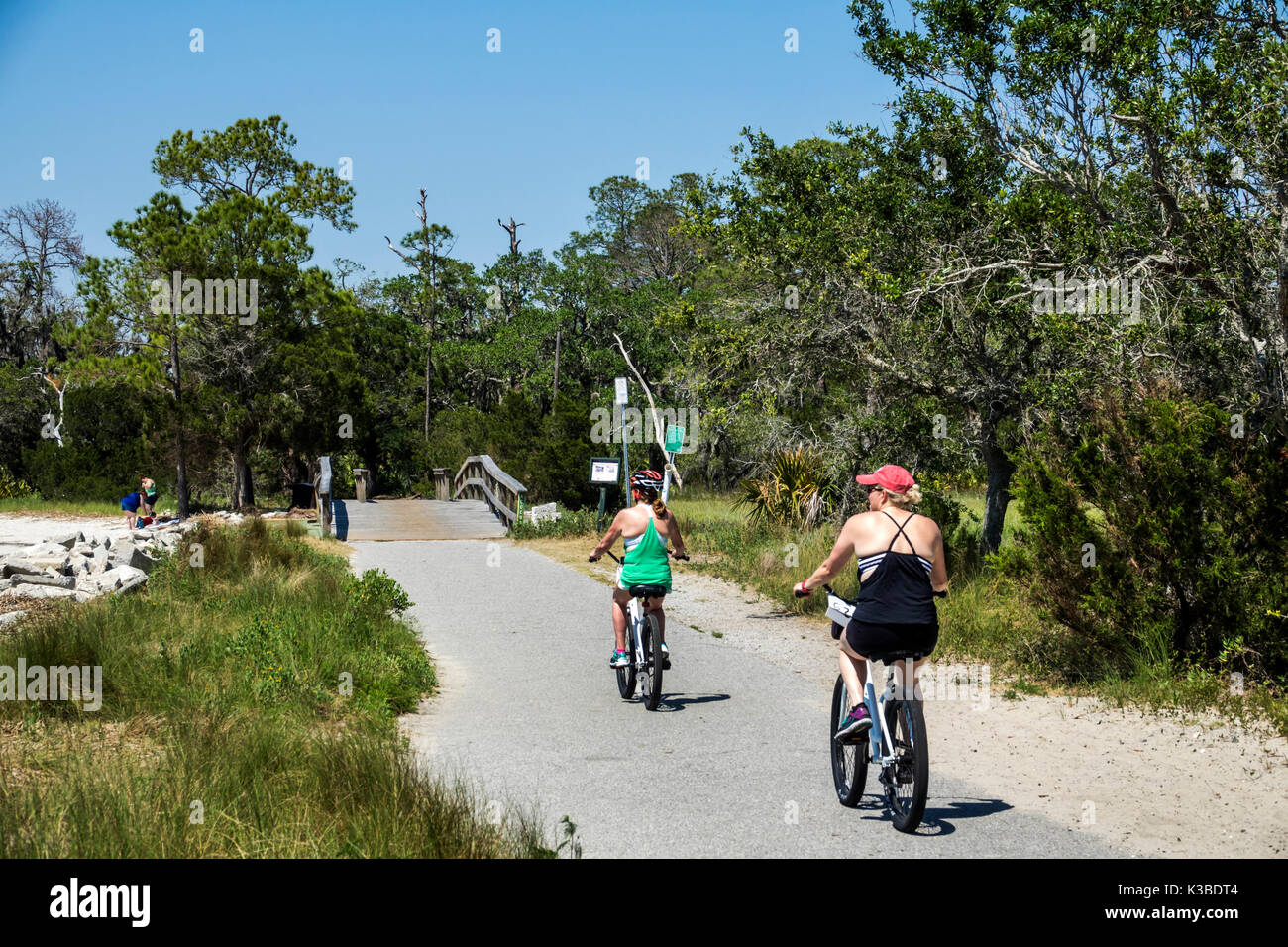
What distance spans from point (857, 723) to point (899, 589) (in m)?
0.76

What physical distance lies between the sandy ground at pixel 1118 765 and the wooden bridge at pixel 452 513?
16.2 meters

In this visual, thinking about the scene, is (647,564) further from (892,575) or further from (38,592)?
(38,592)

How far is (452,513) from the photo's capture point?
94.5ft

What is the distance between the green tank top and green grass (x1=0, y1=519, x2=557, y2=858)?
1964 mm

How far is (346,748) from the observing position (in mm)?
5887

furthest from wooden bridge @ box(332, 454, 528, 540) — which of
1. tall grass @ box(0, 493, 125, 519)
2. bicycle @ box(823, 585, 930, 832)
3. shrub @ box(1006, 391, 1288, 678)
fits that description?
bicycle @ box(823, 585, 930, 832)

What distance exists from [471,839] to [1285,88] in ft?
26.2

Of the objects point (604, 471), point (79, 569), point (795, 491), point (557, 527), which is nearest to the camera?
point (79, 569)

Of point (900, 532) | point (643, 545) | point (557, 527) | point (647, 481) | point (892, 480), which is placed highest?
Answer: point (892, 480)

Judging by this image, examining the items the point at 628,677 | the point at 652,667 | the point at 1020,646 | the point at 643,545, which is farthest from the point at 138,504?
the point at 1020,646

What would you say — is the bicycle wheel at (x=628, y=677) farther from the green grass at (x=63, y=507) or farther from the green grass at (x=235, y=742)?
the green grass at (x=63, y=507)

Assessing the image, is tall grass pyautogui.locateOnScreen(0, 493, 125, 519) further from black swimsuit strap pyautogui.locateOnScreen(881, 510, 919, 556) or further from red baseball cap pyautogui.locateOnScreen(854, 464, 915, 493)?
black swimsuit strap pyautogui.locateOnScreen(881, 510, 919, 556)

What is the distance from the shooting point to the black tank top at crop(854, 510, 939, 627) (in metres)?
5.50

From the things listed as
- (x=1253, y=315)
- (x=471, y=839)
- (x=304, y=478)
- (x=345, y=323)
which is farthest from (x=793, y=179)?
(x=304, y=478)
